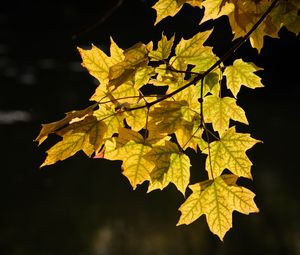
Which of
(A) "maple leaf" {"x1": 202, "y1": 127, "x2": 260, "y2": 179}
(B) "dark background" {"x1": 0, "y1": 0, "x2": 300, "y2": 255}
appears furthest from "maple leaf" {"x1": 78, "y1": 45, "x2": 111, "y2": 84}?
(B) "dark background" {"x1": 0, "y1": 0, "x2": 300, "y2": 255}

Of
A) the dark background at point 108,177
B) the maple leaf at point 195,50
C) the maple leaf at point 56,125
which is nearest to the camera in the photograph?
the maple leaf at point 56,125

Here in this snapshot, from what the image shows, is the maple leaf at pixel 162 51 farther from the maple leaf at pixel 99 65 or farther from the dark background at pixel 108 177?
the dark background at pixel 108 177

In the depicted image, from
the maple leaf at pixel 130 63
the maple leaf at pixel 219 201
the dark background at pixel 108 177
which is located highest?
the maple leaf at pixel 130 63

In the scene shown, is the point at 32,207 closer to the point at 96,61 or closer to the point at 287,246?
the point at 287,246

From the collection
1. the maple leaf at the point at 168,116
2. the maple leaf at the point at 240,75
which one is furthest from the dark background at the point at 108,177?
the maple leaf at the point at 168,116

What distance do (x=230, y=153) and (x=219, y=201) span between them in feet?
0.28

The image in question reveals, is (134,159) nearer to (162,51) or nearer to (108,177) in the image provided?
(162,51)

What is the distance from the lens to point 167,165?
77cm

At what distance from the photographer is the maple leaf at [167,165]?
75 centimetres

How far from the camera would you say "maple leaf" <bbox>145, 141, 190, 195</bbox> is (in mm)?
754

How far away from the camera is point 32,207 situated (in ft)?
14.9

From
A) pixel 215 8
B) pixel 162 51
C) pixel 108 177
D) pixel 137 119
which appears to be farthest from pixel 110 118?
pixel 108 177

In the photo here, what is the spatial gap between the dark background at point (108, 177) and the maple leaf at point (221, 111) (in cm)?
154

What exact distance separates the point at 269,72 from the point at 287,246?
4385 millimetres
